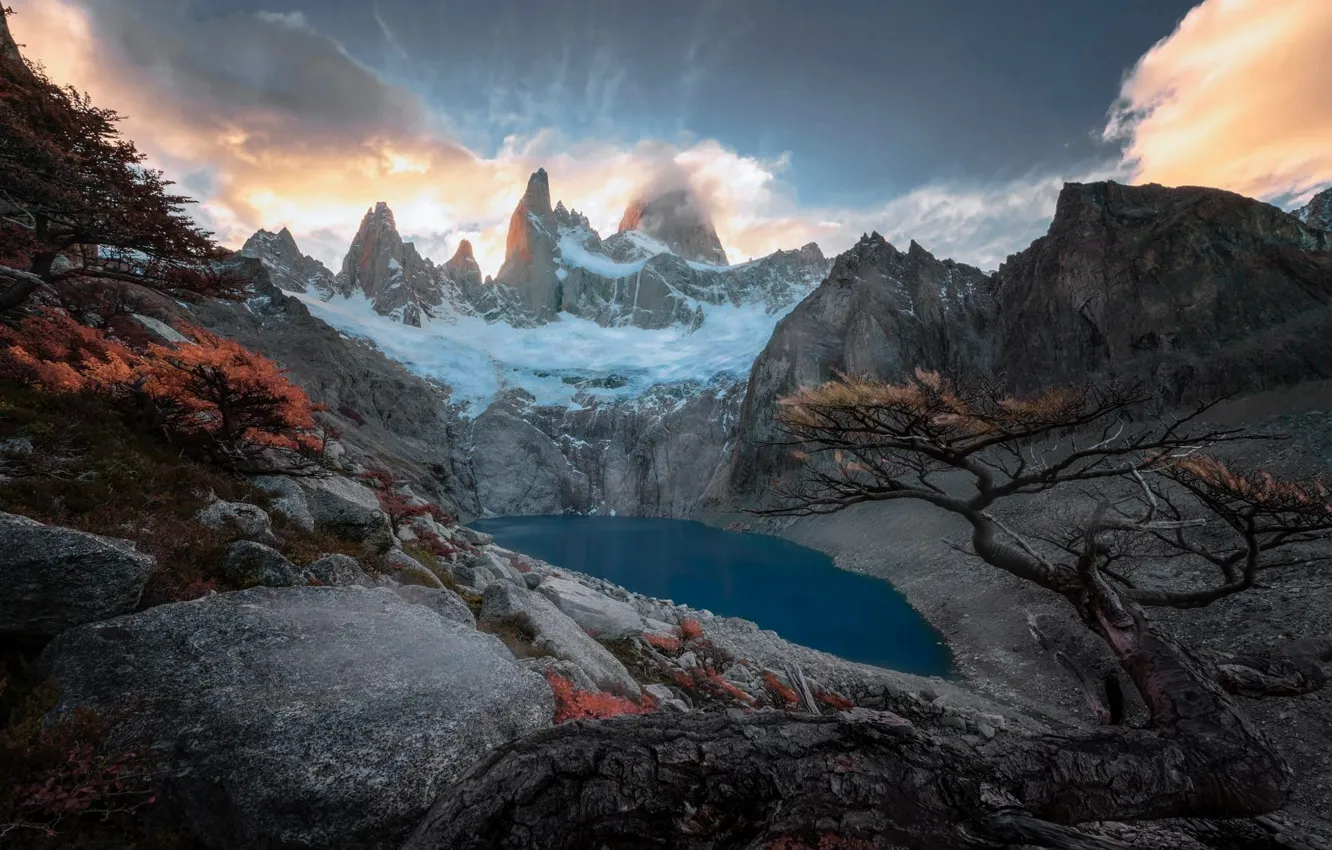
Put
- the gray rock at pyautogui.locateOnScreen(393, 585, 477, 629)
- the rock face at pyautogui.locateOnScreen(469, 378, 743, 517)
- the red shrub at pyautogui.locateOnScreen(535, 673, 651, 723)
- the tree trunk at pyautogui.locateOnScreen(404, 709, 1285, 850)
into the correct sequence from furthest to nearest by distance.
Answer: the rock face at pyautogui.locateOnScreen(469, 378, 743, 517) < the gray rock at pyautogui.locateOnScreen(393, 585, 477, 629) < the red shrub at pyautogui.locateOnScreen(535, 673, 651, 723) < the tree trunk at pyautogui.locateOnScreen(404, 709, 1285, 850)

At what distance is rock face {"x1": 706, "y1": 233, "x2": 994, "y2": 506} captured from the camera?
10119 centimetres

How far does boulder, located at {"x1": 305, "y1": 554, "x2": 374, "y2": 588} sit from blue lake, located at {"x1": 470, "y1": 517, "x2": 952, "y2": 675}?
27.4 meters

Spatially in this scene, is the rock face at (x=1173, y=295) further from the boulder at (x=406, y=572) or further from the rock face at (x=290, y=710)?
the rock face at (x=290, y=710)

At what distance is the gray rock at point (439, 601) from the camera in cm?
906

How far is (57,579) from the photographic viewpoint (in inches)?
197

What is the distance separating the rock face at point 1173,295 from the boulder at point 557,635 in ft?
246

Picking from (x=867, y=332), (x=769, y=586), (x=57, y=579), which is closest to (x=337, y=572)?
(x=57, y=579)

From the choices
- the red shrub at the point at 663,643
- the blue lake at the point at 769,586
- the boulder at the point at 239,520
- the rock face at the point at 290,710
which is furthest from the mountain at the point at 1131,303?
the rock face at the point at 290,710

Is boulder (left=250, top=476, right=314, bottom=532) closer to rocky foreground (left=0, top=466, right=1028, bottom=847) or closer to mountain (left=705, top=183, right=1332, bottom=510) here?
rocky foreground (left=0, top=466, right=1028, bottom=847)

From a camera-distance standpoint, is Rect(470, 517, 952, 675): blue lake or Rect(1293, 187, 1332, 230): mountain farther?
Rect(1293, 187, 1332, 230): mountain

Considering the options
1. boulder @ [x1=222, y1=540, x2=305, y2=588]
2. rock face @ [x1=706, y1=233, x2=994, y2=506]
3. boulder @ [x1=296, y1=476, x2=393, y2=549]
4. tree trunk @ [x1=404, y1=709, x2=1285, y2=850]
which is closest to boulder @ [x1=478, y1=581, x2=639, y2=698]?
boulder @ [x1=296, y1=476, x2=393, y2=549]

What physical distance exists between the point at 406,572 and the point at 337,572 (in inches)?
100

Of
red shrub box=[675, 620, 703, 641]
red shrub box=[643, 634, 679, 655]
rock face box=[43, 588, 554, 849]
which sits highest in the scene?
rock face box=[43, 588, 554, 849]

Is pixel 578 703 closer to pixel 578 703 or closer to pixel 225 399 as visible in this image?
pixel 578 703
